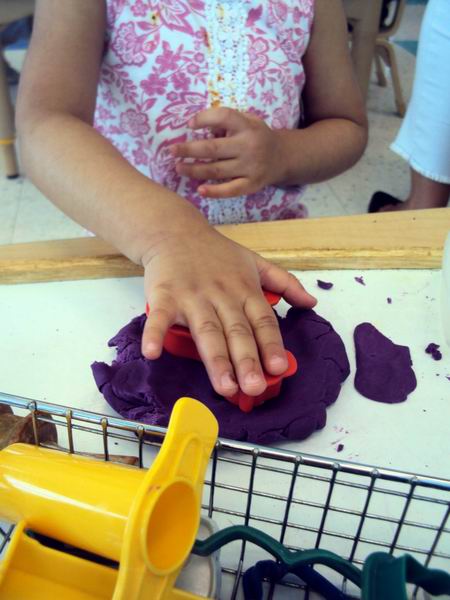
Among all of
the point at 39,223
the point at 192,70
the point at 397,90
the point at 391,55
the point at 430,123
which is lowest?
the point at 39,223

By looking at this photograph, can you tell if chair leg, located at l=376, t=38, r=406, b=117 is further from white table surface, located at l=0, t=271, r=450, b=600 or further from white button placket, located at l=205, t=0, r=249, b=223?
white table surface, located at l=0, t=271, r=450, b=600

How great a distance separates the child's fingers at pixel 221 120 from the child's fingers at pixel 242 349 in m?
0.29

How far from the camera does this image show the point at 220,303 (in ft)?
1.42

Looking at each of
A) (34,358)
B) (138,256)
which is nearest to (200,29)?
(138,256)

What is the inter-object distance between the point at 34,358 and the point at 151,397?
11 cm

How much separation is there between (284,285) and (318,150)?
34 centimetres

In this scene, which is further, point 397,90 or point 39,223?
point 397,90

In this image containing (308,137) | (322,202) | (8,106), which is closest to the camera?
(308,137)

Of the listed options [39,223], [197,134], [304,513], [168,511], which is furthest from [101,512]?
[39,223]

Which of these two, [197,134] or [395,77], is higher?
[197,134]

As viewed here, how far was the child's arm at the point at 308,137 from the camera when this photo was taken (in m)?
0.65

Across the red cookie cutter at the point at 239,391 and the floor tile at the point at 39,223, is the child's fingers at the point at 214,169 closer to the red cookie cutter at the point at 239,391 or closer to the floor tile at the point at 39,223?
the red cookie cutter at the point at 239,391

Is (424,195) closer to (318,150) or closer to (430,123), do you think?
(430,123)

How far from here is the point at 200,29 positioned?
71 cm
